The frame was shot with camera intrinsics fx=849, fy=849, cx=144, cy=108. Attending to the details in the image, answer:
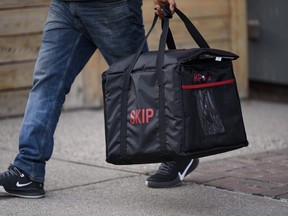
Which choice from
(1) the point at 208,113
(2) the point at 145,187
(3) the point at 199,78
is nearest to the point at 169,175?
(2) the point at 145,187

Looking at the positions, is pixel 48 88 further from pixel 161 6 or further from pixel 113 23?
pixel 161 6

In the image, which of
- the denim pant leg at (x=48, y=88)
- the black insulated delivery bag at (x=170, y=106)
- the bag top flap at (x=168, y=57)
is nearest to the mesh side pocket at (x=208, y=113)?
the black insulated delivery bag at (x=170, y=106)

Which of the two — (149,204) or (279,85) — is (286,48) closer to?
(279,85)

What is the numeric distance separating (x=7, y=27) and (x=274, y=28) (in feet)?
8.22

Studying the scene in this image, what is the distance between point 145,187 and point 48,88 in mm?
832

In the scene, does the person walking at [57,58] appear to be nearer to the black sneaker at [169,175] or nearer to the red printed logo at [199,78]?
the red printed logo at [199,78]

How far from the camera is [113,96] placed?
4.22m

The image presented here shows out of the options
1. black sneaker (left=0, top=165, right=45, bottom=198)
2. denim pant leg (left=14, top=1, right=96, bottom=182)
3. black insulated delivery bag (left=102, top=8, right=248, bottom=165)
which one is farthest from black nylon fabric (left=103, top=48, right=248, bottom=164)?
black sneaker (left=0, top=165, right=45, bottom=198)

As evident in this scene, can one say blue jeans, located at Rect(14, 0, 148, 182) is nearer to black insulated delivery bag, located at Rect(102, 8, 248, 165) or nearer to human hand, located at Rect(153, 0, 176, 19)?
human hand, located at Rect(153, 0, 176, 19)

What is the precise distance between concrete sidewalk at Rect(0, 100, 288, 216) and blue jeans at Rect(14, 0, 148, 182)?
0.30m

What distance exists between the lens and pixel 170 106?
401 centimetres

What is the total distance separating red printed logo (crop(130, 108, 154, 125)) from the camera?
4062mm

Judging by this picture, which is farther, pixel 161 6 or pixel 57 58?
pixel 57 58

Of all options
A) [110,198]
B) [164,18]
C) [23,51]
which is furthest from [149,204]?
[23,51]
